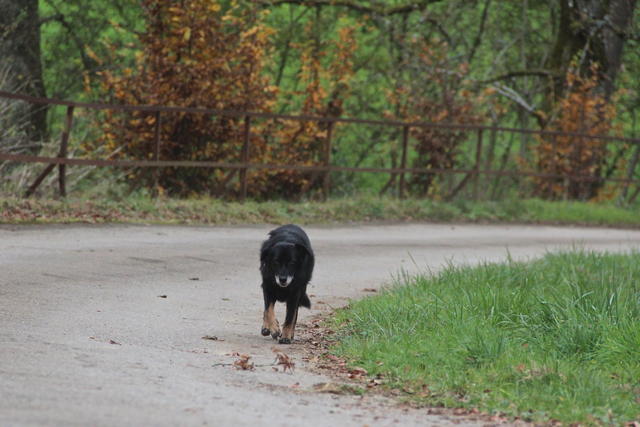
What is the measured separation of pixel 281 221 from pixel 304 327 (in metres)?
8.21

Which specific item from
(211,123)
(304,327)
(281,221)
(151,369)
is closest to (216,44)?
(211,123)

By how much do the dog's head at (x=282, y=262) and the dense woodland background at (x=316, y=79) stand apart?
27.1 feet

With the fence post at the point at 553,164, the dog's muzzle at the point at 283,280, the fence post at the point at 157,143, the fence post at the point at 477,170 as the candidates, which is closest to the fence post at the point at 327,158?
the fence post at the point at 157,143

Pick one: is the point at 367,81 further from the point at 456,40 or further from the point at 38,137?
the point at 38,137

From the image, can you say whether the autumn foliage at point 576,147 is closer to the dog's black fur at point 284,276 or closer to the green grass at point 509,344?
the green grass at point 509,344

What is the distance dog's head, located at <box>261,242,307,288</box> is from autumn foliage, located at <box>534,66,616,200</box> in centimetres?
1741

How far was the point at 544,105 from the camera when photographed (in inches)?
1132

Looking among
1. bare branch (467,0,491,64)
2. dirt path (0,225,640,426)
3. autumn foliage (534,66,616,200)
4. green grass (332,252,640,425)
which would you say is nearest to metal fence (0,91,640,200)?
autumn foliage (534,66,616,200)

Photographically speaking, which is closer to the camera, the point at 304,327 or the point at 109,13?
the point at 304,327

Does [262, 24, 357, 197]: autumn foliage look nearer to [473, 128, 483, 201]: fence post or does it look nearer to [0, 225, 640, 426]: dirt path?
[473, 128, 483, 201]: fence post

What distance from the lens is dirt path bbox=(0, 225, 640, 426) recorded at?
5.82 meters

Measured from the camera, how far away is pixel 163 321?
28.8ft

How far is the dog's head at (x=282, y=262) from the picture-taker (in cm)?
827

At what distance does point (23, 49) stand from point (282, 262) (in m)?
14.0
